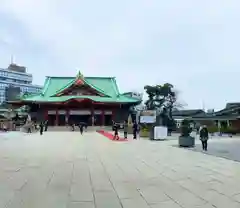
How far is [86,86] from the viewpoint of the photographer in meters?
60.4

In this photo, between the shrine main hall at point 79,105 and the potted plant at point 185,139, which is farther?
the shrine main hall at point 79,105

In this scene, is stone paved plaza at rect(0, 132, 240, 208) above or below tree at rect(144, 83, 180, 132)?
below

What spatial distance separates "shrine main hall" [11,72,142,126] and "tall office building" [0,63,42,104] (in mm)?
48050

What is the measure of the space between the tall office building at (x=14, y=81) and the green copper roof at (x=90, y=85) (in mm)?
42606

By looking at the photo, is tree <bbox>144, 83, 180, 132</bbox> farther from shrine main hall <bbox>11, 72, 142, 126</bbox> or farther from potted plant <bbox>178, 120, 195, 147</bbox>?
potted plant <bbox>178, 120, 195, 147</bbox>

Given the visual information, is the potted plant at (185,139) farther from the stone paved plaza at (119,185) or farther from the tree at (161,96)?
the tree at (161,96)

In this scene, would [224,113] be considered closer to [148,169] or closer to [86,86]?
[86,86]

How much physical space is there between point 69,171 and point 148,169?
238cm

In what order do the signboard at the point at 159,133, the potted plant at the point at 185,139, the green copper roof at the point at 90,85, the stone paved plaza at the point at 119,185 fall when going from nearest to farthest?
the stone paved plaza at the point at 119,185 < the potted plant at the point at 185,139 < the signboard at the point at 159,133 < the green copper roof at the point at 90,85

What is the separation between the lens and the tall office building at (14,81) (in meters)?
110

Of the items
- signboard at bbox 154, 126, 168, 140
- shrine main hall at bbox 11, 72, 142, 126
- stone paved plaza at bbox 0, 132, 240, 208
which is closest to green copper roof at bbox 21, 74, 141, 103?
shrine main hall at bbox 11, 72, 142, 126

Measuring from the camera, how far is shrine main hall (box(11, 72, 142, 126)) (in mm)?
58312

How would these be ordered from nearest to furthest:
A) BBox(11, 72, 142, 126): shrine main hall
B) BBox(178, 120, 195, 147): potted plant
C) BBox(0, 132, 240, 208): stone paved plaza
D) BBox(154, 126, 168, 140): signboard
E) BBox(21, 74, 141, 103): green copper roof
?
BBox(0, 132, 240, 208): stone paved plaza
BBox(178, 120, 195, 147): potted plant
BBox(154, 126, 168, 140): signboard
BBox(11, 72, 142, 126): shrine main hall
BBox(21, 74, 141, 103): green copper roof

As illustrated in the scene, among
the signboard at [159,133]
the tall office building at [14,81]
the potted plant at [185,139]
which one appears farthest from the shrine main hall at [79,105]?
the tall office building at [14,81]
